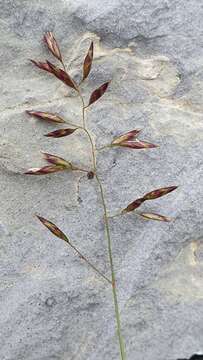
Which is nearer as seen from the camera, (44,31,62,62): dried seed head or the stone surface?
the stone surface

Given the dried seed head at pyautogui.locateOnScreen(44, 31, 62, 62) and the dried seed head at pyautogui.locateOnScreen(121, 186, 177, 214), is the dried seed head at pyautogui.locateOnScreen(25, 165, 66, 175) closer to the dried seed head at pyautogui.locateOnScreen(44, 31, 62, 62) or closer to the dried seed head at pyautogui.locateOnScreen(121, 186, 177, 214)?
the dried seed head at pyautogui.locateOnScreen(121, 186, 177, 214)

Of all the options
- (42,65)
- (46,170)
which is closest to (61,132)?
(46,170)

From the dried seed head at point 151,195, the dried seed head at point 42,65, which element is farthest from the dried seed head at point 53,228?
the dried seed head at point 42,65

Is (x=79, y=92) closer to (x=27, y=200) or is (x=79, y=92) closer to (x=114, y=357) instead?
(x=27, y=200)

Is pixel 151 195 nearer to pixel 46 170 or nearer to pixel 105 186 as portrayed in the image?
pixel 105 186

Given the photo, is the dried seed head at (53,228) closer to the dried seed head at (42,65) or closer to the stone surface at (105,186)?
the stone surface at (105,186)

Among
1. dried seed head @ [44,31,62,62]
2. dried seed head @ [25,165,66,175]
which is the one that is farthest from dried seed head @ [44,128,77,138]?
dried seed head @ [44,31,62,62]
